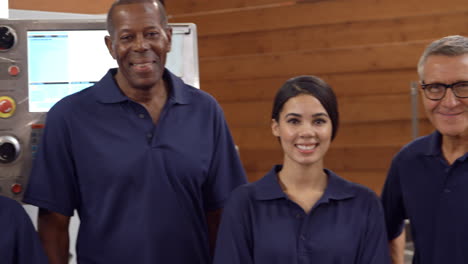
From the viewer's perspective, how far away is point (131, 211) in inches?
61.9

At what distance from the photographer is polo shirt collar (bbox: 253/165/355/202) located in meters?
1.49

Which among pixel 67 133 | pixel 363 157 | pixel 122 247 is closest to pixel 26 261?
pixel 122 247

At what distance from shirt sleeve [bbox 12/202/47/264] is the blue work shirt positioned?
95cm

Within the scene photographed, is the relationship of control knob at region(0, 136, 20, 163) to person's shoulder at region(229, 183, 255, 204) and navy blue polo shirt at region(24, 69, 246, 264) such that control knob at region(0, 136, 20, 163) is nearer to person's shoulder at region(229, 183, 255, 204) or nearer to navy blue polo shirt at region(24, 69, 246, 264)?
navy blue polo shirt at region(24, 69, 246, 264)

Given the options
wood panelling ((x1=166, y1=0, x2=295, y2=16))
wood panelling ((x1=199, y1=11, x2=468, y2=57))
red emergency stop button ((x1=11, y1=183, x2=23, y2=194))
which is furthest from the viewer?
wood panelling ((x1=166, y1=0, x2=295, y2=16))

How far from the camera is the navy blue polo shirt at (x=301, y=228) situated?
4.65 ft

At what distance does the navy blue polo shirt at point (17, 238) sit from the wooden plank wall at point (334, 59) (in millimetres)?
3464

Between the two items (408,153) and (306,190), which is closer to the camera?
(306,190)

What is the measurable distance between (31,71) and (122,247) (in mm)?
707

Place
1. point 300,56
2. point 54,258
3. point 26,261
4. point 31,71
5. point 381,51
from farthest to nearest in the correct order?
1. point 300,56
2. point 381,51
3. point 31,71
4. point 54,258
5. point 26,261

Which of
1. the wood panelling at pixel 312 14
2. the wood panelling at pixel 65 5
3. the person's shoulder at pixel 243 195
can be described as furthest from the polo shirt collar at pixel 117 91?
the wood panelling at pixel 312 14

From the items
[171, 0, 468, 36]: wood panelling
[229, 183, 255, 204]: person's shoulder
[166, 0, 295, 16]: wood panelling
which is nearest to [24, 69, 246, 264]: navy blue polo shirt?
[229, 183, 255, 204]: person's shoulder

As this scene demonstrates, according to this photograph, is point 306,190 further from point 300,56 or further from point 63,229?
point 300,56

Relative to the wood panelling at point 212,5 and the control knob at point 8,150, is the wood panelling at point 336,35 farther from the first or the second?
the control knob at point 8,150
